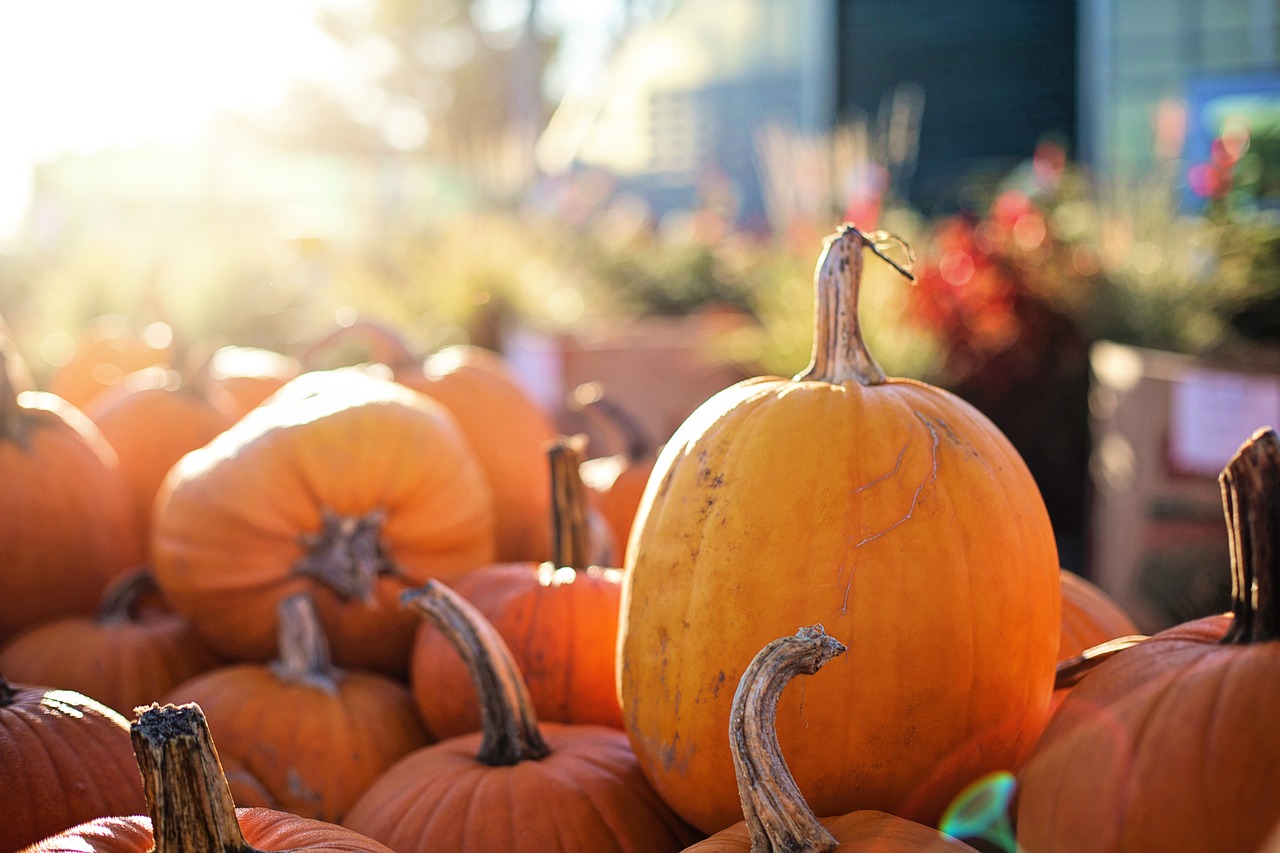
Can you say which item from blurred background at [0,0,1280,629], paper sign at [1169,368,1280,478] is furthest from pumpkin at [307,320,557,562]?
paper sign at [1169,368,1280,478]

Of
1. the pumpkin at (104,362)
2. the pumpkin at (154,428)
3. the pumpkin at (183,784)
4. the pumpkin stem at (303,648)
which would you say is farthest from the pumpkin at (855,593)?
the pumpkin at (104,362)

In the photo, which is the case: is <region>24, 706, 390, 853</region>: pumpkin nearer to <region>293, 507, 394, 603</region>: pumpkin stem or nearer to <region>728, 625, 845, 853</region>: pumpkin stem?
<region>728, 625, 845, 853</region>: pumpkin stem

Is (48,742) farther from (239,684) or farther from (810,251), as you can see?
(810,251)

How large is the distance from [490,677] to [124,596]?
0.88m

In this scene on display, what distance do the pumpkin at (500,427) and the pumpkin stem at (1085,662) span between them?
3.76 feet

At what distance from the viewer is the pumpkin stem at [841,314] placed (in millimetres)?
1162

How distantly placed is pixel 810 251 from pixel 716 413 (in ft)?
17.9

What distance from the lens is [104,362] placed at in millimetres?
3102

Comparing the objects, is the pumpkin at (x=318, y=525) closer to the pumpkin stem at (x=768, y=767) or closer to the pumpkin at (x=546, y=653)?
the pumpkin at (x=546, y=653)

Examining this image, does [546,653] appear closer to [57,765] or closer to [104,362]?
[57,765]

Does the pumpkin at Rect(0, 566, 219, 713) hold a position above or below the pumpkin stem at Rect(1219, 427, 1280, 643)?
below

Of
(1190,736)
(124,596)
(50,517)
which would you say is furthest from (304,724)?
(1190,736)

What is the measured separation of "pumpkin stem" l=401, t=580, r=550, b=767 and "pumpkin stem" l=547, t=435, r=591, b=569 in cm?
38

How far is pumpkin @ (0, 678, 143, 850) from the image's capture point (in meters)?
1.14
